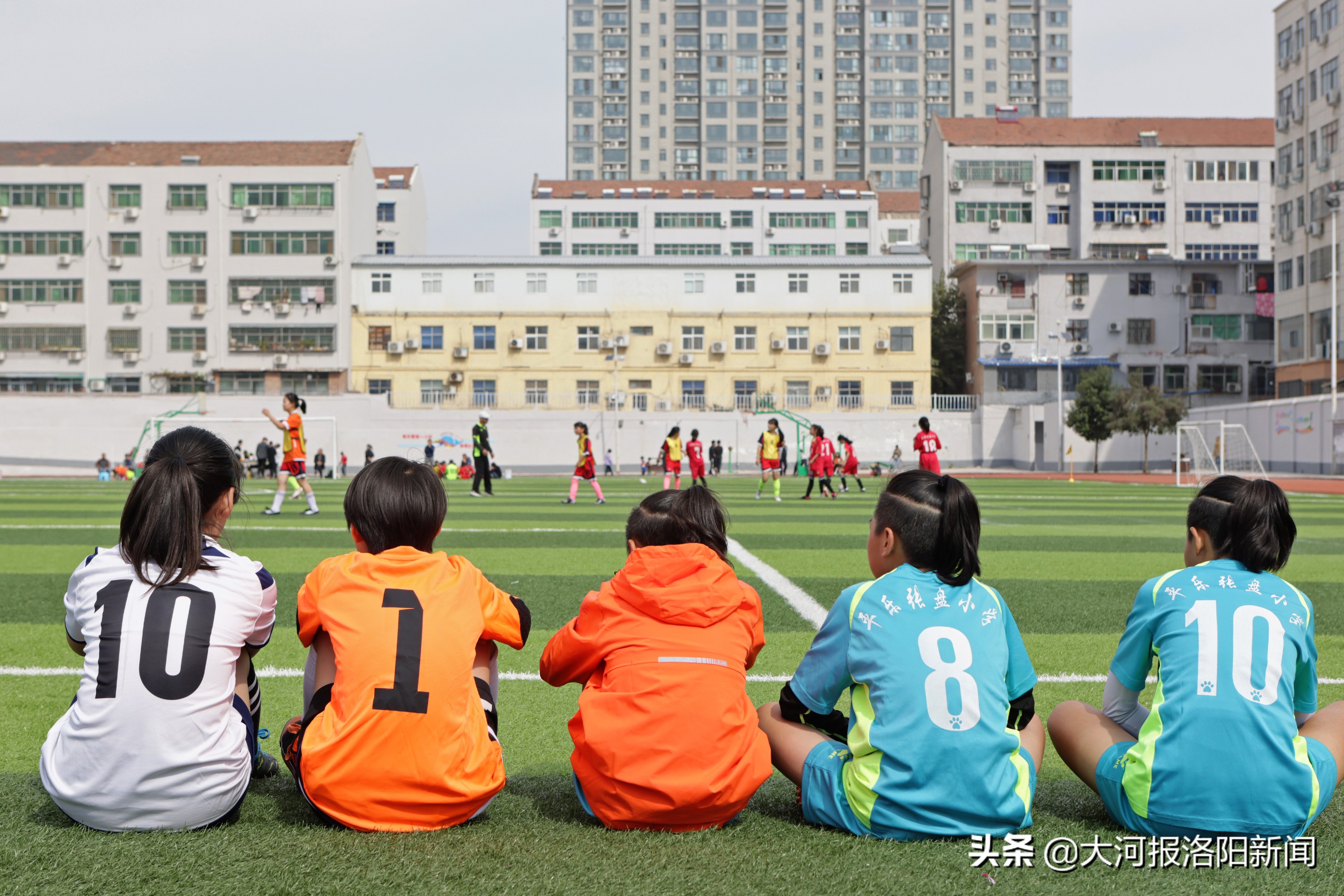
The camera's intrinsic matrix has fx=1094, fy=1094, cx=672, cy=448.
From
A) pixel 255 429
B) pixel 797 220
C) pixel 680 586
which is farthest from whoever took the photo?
pixel 797 220

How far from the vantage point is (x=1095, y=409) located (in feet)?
172

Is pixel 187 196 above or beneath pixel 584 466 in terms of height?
above

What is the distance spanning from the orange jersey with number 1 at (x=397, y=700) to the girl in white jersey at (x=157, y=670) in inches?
9.0

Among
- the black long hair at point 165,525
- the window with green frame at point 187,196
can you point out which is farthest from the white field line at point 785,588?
the window with green frame at point 187,196

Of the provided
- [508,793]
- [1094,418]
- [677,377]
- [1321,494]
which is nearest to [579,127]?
[677,377]

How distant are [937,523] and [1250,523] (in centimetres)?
91

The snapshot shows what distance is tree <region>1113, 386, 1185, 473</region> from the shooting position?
50812 millimetres

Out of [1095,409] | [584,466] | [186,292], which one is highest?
[186,292]

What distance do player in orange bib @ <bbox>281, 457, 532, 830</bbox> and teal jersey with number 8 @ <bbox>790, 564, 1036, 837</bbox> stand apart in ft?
3.39

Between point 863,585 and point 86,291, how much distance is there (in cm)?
6587

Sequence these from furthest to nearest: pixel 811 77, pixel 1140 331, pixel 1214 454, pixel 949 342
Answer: pixel 811 77 < pixel 949 342 < pixel 1140 331 < pixel 1214 454

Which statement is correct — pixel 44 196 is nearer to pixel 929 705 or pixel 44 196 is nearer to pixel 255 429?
pixel 255 429

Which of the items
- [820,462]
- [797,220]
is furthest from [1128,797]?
[797,220]

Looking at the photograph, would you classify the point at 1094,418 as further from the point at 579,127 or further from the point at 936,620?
the point at 579,127
